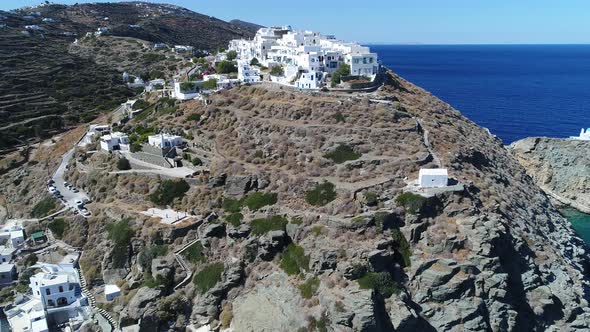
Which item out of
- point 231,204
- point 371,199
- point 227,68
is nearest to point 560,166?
point 371,199

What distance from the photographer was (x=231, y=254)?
44.6 meters

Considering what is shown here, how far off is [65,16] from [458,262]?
19635 centimetres

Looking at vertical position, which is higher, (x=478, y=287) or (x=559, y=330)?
(x=478, y=287)

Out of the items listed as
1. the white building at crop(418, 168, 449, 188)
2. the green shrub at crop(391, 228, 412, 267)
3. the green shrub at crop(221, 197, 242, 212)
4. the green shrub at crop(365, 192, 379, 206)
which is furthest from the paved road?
the white building at crop(418, 168, 449, 188)

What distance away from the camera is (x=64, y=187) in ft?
203

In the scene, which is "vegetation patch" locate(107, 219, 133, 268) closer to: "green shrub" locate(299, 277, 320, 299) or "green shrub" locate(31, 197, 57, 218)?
"green shrub" locate(31, 197, 57, 218)

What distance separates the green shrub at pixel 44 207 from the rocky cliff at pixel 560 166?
2734 inches

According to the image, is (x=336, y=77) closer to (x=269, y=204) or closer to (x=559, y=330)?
(x=269, y=204)

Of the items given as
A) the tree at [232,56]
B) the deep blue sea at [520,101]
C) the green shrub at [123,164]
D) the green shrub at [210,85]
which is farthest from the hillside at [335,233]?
the deep blue sea at [520,101]

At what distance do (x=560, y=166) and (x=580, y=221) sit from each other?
10616mm

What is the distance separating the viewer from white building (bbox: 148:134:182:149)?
57719 mm

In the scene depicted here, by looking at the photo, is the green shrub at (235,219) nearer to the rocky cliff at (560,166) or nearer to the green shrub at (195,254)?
the green shrub at (195,254)

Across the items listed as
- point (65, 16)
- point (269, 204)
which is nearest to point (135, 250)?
point (269, 204)

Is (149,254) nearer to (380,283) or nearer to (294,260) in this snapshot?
(294,260)
